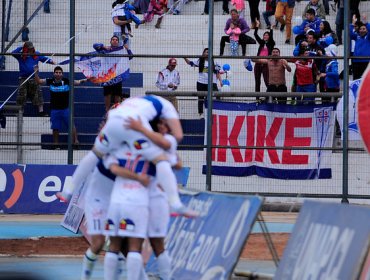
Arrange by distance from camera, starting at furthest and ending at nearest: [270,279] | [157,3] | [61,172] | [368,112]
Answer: [157,3]
[61,172]
[270,279]
[368,112]

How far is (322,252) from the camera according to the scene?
9414mm

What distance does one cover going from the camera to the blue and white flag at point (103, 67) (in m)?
22.2

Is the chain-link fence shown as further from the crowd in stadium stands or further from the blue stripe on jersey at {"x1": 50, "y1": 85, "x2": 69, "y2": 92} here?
the blue stripe on jersey at {"x1": 50, "y1": 85, "x2": 69, "y2": 92}

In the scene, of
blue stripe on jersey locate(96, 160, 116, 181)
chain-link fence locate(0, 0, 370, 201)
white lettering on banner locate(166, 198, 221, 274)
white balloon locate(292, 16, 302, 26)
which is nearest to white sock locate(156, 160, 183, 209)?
blue stripe on jersey locate(96, 160, 116, 181)

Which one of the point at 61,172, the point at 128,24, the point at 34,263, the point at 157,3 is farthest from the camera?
the point at 157,3

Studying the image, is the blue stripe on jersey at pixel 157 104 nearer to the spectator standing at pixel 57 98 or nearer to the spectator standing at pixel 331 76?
the spectator standing at pixel 57 98

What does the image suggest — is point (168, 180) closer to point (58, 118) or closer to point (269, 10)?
point (58, 118)

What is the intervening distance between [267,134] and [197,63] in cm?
198

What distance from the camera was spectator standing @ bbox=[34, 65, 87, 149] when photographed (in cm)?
2227

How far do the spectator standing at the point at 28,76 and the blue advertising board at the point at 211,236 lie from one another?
10078mm

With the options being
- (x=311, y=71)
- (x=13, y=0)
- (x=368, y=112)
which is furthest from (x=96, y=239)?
(x=13, y=0)

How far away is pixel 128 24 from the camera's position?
2325 centimetres

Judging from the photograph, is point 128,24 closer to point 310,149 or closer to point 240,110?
point 240,110

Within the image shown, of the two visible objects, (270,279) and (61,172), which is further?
(61,172)
